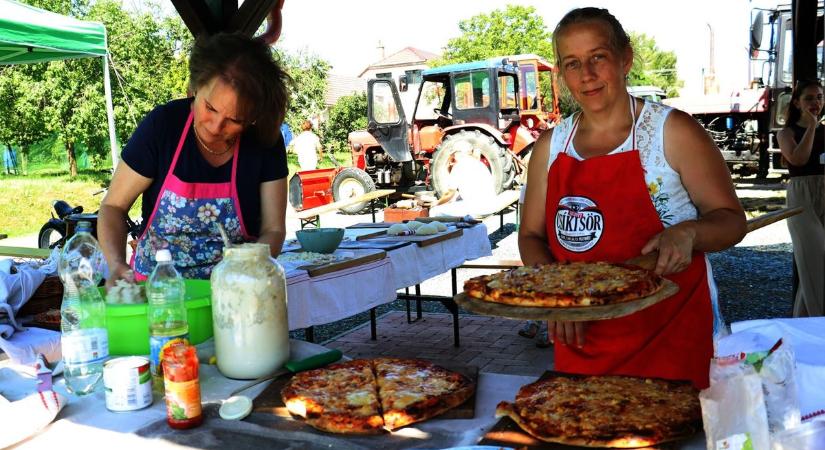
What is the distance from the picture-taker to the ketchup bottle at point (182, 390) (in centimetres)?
162

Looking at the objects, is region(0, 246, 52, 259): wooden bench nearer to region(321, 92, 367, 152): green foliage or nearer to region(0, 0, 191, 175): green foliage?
region(0, 0, 191, 175): green foliage

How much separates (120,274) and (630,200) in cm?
171

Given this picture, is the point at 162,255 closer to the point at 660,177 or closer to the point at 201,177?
the point at 201,177

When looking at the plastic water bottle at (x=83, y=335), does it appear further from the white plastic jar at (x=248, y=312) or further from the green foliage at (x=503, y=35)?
the green foliage at (x=503, y=35)

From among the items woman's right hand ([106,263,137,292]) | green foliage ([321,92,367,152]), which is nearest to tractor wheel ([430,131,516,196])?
woman's right hand ([106,263,137,292])

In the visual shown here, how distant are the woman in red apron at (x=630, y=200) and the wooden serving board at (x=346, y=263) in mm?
1854

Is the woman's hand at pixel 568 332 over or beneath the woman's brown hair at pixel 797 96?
beneath

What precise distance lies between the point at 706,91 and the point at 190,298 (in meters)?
26.8

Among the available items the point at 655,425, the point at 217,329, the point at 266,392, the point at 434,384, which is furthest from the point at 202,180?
the point at 655,425

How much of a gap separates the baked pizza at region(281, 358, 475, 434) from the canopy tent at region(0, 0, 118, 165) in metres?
6.44

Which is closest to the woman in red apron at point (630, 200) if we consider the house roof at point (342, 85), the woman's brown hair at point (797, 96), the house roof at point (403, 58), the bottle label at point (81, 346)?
the bottle label at point (81, 346)

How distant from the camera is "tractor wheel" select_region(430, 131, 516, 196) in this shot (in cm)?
1241

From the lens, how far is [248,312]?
1.84 metres

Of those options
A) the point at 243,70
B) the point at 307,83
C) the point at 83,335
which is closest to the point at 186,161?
the point at 243,70
